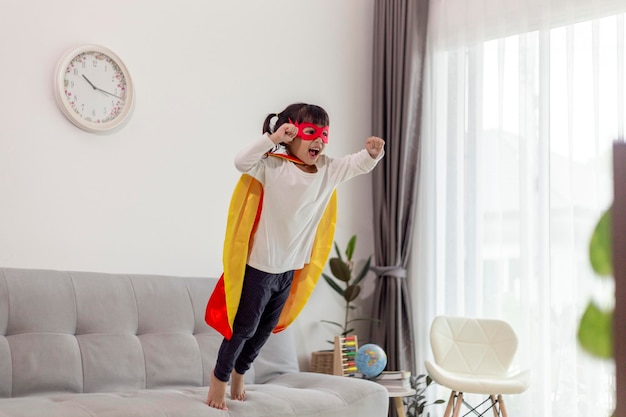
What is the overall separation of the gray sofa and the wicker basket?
63cm

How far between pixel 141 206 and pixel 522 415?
213 cm

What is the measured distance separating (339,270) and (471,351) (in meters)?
0.87

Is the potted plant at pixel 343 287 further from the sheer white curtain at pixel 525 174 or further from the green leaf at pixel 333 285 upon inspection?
the sheer white curtain at pixel 525 174

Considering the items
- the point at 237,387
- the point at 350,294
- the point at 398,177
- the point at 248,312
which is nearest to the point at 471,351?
the point at 350,294

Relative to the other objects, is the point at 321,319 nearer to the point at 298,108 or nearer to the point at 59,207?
the point at 59,207

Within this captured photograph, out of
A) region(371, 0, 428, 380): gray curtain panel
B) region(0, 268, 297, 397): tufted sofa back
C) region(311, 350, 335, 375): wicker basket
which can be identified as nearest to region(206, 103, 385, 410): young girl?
region(0, 268, 297, 397): tufted sofa back

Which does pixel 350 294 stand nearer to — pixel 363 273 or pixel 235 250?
pixel 363 273

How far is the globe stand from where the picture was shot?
3666mm

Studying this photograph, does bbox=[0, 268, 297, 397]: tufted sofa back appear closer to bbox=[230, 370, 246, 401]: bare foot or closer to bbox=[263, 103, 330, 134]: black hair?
bbox=[230, 370, 246, 401]: bare foot

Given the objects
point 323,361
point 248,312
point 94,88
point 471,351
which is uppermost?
point 94,88

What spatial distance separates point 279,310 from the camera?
2568 mm

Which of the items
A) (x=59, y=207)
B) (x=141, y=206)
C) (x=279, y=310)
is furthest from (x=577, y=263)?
(x=59, y=207)

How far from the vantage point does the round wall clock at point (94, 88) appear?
3074 millimetres

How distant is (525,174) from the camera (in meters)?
3.75
